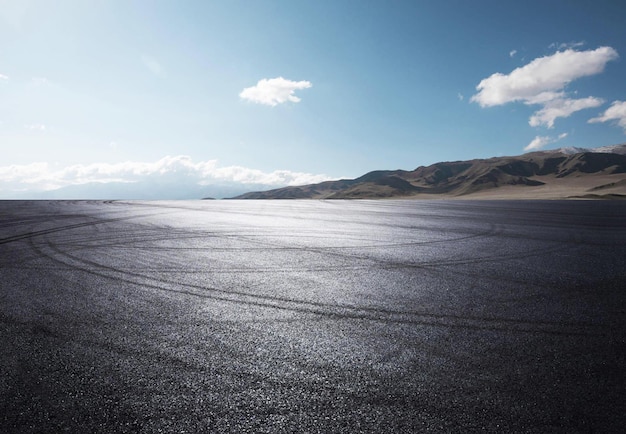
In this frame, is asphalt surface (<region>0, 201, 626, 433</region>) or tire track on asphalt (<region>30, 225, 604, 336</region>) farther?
tire track on asphalt (<region>30, 225, 604, 336</region>)

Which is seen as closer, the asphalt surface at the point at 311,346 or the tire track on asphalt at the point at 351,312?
the asphalt surface at the point at 311,346

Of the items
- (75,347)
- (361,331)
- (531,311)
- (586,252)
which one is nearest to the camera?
(75,347)

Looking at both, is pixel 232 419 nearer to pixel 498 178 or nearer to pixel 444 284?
pixel 444 284

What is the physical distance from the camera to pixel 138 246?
10.1 meters

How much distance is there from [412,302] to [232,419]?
351 centimetres

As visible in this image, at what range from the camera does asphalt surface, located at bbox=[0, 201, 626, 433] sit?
2557mm

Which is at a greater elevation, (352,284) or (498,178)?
(498,178)

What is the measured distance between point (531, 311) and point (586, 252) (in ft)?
21.5

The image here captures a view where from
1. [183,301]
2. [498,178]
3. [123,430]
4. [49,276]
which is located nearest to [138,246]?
[49,276]

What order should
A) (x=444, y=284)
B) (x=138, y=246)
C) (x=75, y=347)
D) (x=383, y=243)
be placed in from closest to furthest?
1. (x=75, y=347)
2. (x=444, y=284)
3. (x=138, y=246)
4. (x=383, y=243)

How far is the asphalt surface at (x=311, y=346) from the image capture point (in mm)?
2557

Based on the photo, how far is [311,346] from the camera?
12.2 ft

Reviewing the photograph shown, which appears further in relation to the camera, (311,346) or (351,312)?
(351,312)

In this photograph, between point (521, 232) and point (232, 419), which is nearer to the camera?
point (232, 419)
